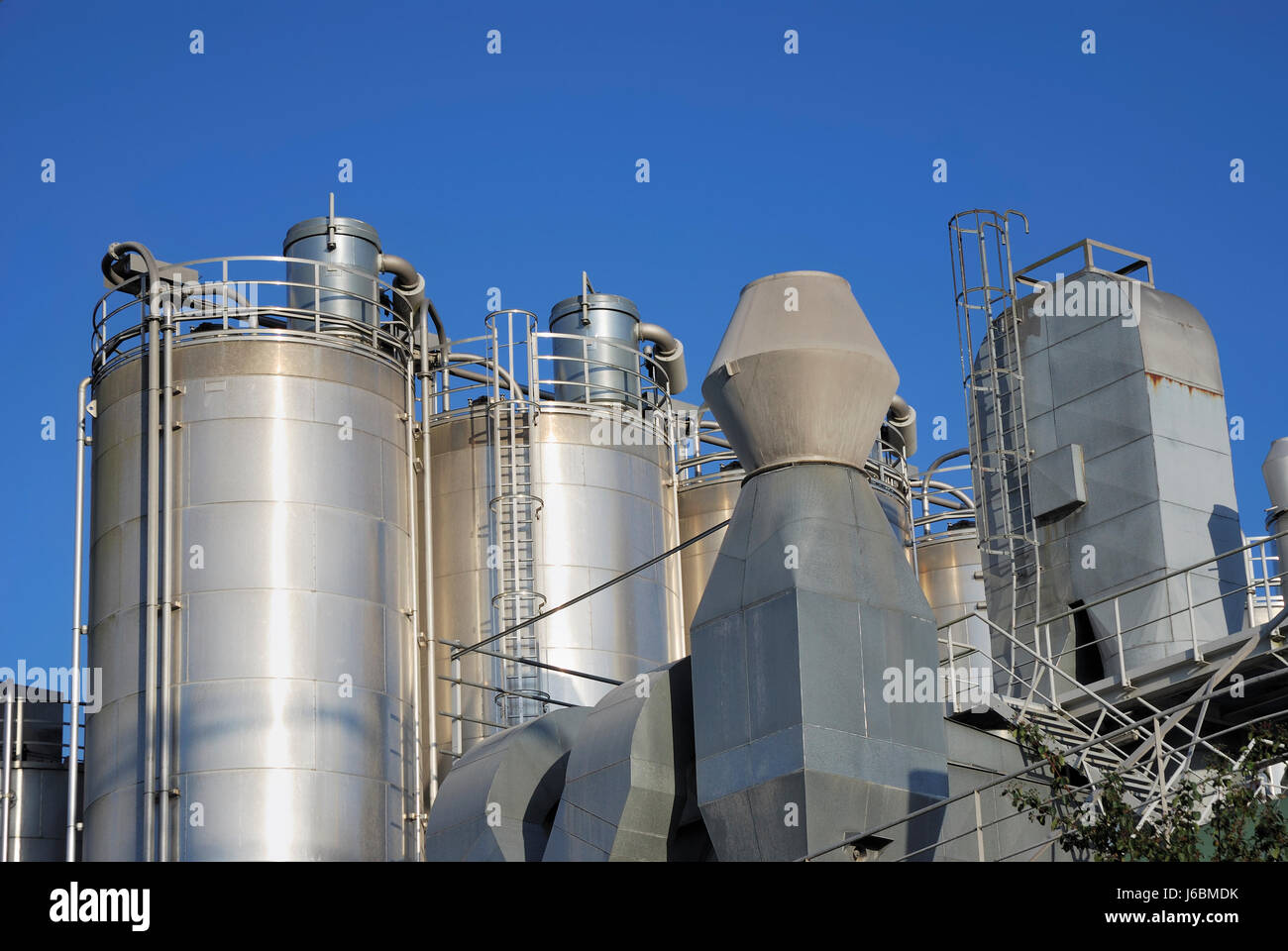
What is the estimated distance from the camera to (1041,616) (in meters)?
30.4

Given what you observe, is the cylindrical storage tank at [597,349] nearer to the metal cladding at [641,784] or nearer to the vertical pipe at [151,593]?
the vertical pipe at [151,593]

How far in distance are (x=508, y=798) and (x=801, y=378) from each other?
627 centimetres

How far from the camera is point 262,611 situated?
27438 mm

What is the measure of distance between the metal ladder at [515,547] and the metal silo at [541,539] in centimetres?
2

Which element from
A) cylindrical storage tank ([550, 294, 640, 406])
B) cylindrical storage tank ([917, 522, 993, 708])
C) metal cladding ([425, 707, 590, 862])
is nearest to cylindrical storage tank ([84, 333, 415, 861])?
metal cladding ([425, 707, 590, 862])

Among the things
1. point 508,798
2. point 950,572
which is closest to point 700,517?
point 950,572

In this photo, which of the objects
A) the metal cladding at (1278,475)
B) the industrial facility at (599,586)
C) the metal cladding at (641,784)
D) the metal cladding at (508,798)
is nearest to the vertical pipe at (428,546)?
the industrial facility at (599,586)

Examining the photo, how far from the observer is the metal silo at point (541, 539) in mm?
31828

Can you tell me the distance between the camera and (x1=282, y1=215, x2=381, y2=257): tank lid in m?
31.9

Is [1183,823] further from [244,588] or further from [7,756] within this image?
[7,756]

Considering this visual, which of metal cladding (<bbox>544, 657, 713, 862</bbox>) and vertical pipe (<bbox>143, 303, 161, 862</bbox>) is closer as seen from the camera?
metal cladding (<bbox>544, 657, 713, 862</bbox>)

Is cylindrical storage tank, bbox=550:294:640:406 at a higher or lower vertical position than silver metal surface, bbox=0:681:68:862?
higher

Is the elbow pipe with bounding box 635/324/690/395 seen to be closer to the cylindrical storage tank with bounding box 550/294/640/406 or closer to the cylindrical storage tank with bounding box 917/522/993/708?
the cylindrical storage tank with bounding box 550/294/640/406

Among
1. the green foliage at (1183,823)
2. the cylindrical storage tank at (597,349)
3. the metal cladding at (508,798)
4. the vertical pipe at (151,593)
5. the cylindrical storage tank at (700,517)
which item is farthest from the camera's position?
the cylindrical storage tank at (700,517)
